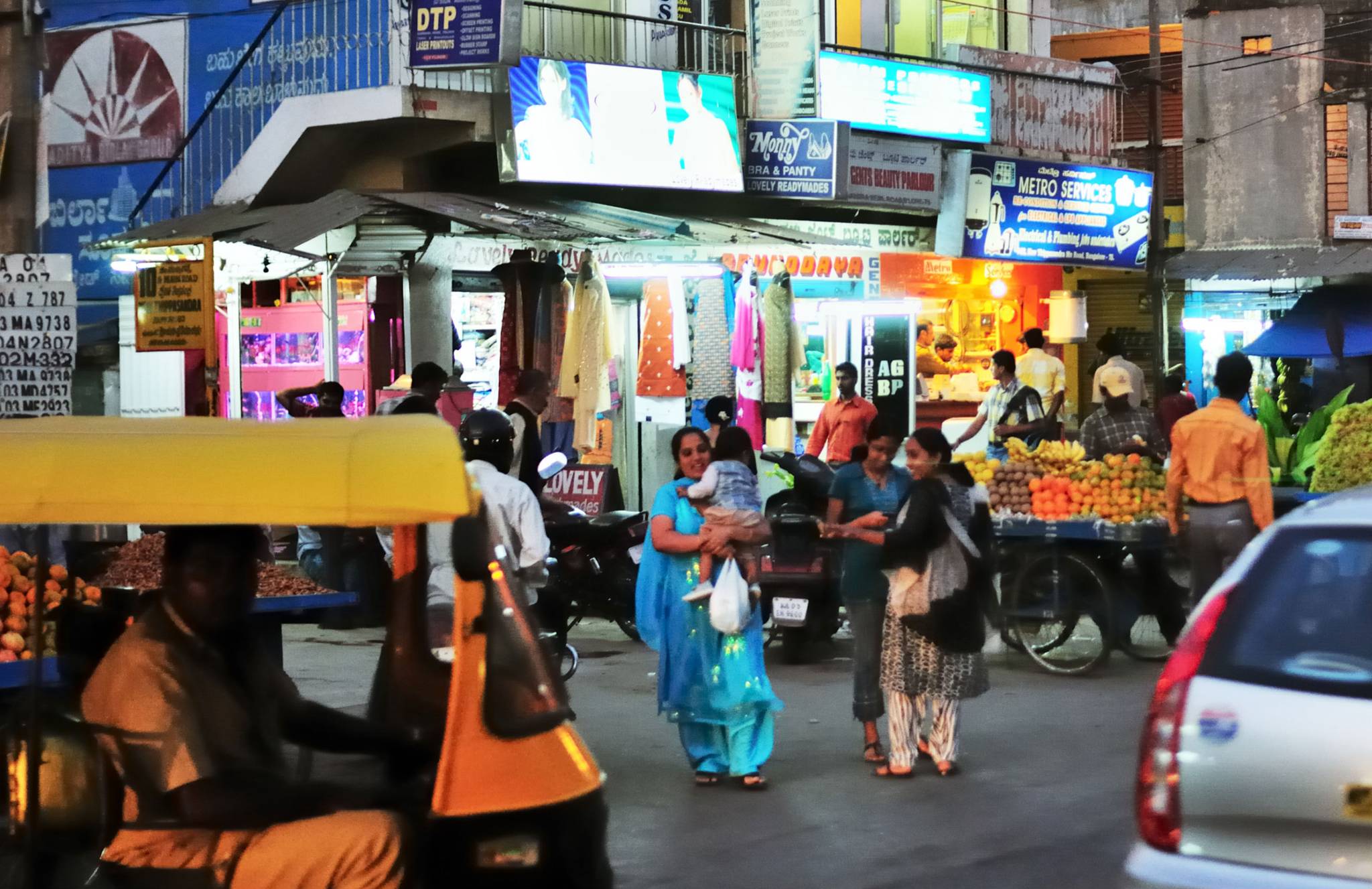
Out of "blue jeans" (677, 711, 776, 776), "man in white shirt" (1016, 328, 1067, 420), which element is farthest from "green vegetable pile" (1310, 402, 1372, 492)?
"blue jeans" (677, 711, 776, 776)

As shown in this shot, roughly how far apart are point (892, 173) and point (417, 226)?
6393 millimetres

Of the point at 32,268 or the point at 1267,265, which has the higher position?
the point at 1267,265

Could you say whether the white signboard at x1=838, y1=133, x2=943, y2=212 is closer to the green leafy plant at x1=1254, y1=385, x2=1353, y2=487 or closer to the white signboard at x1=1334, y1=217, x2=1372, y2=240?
the green leafy plant at x1=1254, y1=385, x2=1353, y2=487

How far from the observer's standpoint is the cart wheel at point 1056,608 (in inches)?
473

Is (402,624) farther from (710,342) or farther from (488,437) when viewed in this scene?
(710,342)

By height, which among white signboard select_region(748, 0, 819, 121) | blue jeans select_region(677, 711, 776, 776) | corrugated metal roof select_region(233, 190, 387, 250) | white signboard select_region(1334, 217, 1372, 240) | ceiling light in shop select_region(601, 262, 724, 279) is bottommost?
blue jeans select_region(677, 711, 776, 776)

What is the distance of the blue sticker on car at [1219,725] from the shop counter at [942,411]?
15.6 m

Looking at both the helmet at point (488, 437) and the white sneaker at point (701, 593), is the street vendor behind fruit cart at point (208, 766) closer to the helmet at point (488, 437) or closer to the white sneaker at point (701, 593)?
the helmet at point (488, 437)

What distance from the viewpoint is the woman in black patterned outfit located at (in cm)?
878

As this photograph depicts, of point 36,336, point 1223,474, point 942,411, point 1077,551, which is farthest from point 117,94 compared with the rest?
point 1223,474

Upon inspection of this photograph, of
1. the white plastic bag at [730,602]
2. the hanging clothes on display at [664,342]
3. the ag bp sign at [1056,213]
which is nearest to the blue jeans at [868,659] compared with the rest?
the white plastic bag at [730,602]

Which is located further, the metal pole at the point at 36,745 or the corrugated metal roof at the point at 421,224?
the corrugated metal roof at the point at 421,224

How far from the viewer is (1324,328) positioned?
15.9m

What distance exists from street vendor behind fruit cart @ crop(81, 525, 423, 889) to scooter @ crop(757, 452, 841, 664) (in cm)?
804
